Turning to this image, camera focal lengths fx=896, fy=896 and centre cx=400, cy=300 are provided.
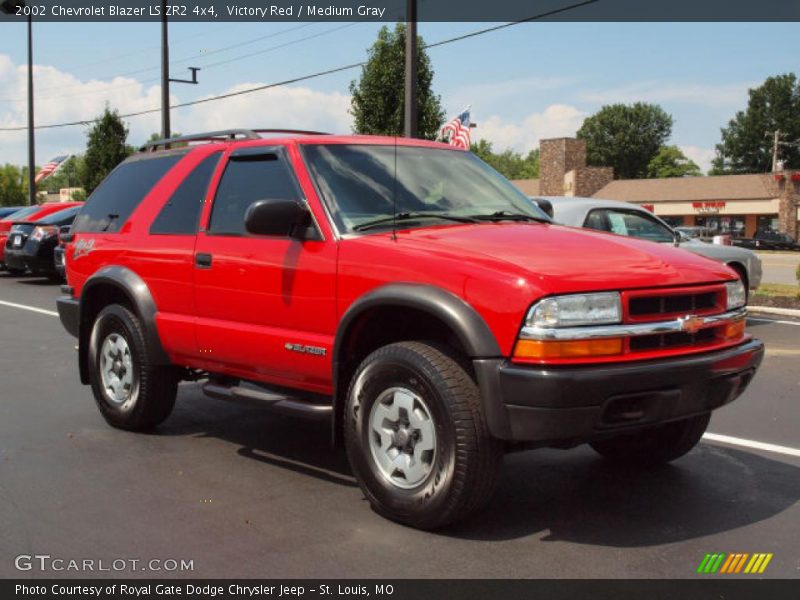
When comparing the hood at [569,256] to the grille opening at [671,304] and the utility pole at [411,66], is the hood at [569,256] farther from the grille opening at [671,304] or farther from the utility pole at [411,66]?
the utility pole at [411,66]

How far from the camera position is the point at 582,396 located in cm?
371

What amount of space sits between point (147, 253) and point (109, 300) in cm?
77

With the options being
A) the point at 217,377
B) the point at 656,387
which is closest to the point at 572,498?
the point at 656,387

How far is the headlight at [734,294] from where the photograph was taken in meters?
4.40

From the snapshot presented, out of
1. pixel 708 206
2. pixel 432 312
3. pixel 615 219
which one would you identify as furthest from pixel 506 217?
pixel 708 206

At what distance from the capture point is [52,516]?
4.33 metres

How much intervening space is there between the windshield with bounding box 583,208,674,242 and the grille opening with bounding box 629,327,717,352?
612 centimetres

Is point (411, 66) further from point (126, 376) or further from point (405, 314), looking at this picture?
point (405, 314)

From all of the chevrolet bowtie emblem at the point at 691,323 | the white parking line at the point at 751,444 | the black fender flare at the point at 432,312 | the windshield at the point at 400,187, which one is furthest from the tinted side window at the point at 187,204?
the white parking line at the point at 751,444

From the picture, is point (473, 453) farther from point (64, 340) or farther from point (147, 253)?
point (64, 340)

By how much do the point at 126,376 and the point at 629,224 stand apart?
21.9ft

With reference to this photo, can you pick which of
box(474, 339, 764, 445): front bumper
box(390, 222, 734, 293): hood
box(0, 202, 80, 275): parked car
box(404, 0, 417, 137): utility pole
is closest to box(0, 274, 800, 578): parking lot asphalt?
box(474, 339, 764, 445): front bumper

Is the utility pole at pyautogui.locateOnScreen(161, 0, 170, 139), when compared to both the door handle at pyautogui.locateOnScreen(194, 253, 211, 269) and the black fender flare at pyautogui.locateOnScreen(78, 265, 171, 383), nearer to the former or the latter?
the black fender flare at pyautogui.locateOnScreen(78, 265, 171, 383)

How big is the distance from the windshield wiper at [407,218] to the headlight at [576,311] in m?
1.13
